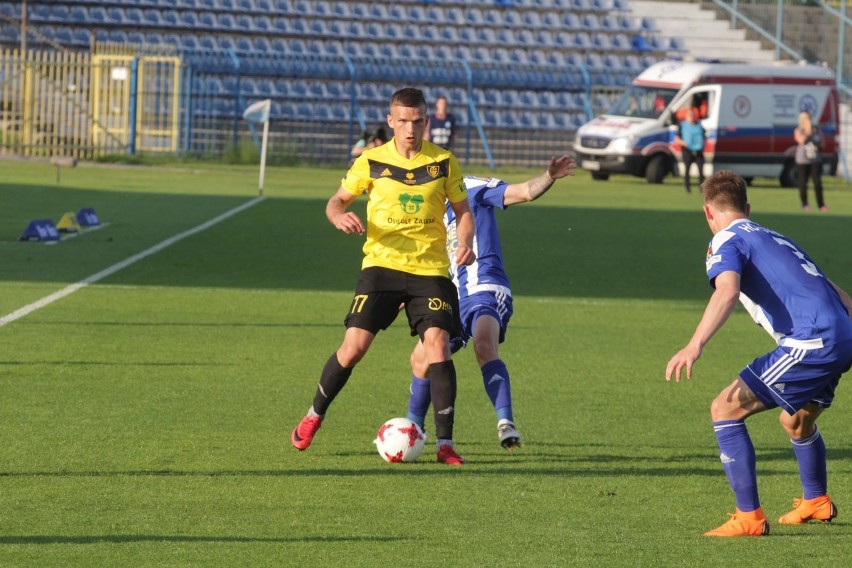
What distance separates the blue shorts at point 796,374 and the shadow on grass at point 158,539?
59.2 inches

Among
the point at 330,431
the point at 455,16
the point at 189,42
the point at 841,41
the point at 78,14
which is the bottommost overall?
the point at 330,431

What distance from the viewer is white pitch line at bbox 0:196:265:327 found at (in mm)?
11949

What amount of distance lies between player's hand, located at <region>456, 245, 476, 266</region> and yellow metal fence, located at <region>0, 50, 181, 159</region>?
30.0 meters

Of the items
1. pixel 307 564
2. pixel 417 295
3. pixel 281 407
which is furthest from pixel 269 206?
pixel 307 564

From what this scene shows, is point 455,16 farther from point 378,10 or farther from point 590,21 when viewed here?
point 590,21

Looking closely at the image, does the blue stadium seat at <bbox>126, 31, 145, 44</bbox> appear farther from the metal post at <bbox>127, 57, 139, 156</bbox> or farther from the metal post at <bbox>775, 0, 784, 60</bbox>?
the metal post at <bbox>775, 0, 784, 60</bbox>

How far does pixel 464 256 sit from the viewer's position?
6.95 m

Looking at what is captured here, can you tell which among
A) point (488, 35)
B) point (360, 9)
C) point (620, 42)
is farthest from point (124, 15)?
point (620, 42)

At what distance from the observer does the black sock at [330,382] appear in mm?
7180

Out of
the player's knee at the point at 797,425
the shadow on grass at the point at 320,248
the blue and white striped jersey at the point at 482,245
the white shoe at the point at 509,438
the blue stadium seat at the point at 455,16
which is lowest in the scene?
the shadow on grass at the point at 320,248

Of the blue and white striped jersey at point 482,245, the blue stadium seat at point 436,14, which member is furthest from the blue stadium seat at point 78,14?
the blue and white striped jersey at point 482,245

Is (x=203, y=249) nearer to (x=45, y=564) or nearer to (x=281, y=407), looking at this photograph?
(x=281, y=407)

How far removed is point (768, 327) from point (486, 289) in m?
1.99

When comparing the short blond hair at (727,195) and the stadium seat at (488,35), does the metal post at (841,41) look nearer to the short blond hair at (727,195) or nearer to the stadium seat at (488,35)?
the stadium seat at (488,35)
